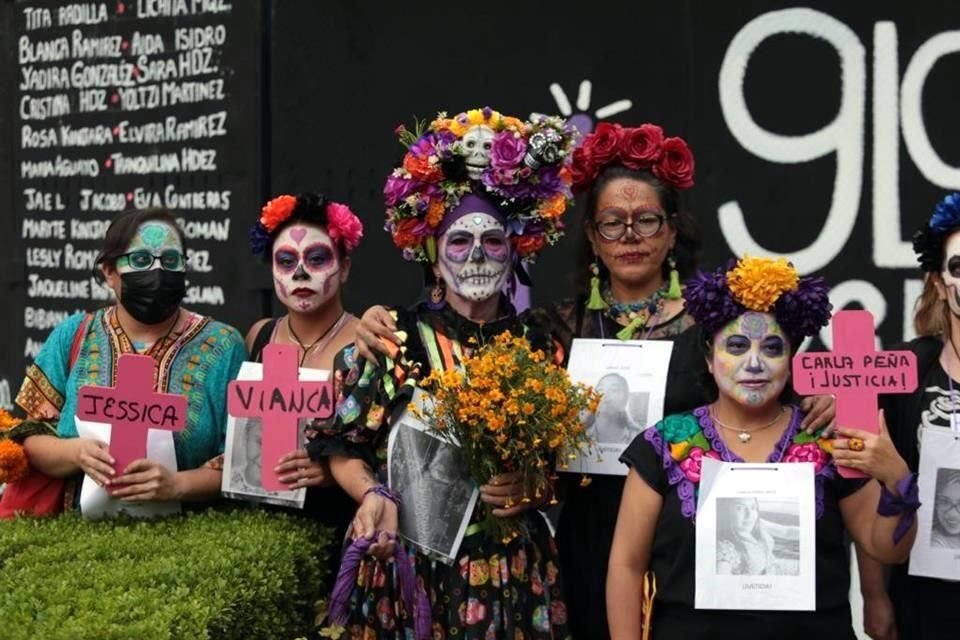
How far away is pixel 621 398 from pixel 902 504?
885mm

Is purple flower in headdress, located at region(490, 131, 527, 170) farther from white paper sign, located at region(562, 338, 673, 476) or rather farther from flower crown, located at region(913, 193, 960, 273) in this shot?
flower crown, located at region(913, 193, 960, 273)

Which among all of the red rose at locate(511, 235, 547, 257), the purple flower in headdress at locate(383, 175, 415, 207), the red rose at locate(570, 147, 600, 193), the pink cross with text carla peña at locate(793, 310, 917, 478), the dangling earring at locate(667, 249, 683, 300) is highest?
the red rose at locate(570, 147, 600, 193)

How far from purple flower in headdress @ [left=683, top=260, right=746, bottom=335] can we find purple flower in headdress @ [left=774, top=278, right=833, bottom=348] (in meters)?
0.11

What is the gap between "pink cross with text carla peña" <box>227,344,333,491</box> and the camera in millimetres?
4148

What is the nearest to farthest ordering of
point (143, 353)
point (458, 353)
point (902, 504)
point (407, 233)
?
point (902, 504) < point (458, 353) < point (407, 233) < point (143, 353)

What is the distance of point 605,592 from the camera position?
415 centimetres

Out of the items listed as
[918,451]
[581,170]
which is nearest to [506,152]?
[581,170]

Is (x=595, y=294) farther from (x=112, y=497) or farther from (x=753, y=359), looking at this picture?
(x=112, y=497)

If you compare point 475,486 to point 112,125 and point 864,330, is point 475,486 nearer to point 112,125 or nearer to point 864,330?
point 864,330

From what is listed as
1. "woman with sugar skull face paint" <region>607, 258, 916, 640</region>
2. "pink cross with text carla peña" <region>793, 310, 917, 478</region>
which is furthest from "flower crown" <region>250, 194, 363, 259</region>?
"pink cross with text carla peña" <region>793, 310, 917, 478</region>

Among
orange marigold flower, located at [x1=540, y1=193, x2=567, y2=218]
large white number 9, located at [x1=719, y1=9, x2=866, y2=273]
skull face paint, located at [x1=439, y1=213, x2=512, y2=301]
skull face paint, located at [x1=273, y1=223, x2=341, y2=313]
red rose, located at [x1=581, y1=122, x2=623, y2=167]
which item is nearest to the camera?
skull face paint, located at [x1=439, y1=213, x2=512, y2=301]

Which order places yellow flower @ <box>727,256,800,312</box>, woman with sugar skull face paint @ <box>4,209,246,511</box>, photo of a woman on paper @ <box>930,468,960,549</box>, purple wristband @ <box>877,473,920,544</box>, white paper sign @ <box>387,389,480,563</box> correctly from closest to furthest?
1. purple wristband @ <box>877,473,920,544</box>
2. yellow flower @ <box>727,256,800,312</box>
3. photo of a woman on paper @ <box>930,468,960,549</box>
4. white paper sign @ <box>387,389,480,563</box>
5. woman with sugar skull face paint @ <box>4,209,246,511</box>

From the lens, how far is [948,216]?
3.95 m

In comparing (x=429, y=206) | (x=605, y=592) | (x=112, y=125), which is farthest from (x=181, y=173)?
(x=605, y=592)
